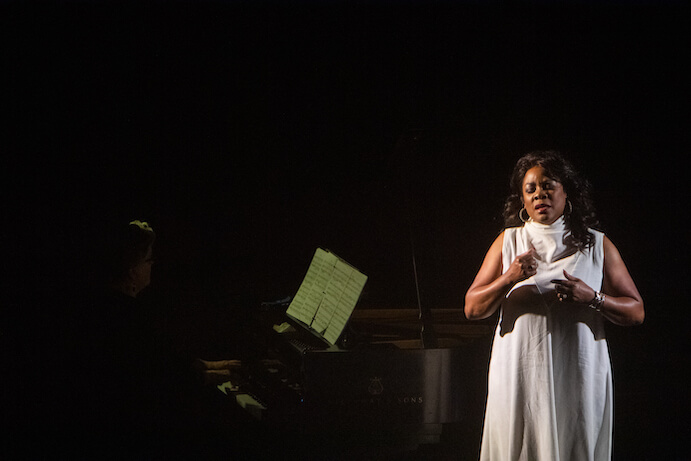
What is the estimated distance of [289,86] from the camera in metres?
3.99

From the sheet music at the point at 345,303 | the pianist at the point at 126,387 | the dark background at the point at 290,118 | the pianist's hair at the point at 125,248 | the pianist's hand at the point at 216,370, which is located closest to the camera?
the pianist at the point at 126,387

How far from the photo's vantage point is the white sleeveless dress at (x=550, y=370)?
7.98ft

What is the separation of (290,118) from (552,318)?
2.20 meters

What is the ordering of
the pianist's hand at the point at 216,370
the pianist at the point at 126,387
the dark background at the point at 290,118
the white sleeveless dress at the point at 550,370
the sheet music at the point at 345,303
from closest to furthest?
the pianist at the point at 126,387 → the white sleeveless dress at the point at 550,370 → the sheet music at the point at 345,303 → the pianist's hand at the point at 216,370 → the dark background at the point at 290,118

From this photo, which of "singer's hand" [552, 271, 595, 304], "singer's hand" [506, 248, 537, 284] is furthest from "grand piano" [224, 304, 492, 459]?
"singer's hand" [552, 271, 595, 304]

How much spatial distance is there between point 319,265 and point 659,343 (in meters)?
1.82

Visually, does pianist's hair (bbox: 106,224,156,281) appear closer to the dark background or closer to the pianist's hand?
the pianist's hand

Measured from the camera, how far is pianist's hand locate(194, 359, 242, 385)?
304cm

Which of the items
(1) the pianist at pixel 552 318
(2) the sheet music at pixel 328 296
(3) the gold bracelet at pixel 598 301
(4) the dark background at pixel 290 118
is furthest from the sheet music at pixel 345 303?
(4) the dark background at pixel 290 118

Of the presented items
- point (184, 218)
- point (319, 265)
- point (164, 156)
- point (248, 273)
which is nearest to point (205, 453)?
point (319, 265)

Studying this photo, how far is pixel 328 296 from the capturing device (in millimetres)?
2805

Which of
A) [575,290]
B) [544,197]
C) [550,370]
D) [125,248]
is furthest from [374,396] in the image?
[125,248]

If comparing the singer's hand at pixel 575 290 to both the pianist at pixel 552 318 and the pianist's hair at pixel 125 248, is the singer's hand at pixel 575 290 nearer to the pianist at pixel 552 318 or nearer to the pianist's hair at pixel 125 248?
the pianist at pixel 552 318

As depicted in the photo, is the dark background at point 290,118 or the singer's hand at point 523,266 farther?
the dark background at point 290,118
